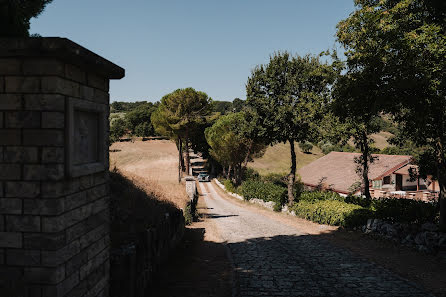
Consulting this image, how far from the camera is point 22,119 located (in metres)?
3.80

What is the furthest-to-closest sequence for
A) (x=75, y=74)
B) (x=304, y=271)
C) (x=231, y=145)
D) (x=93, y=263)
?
(x=231, y=145), (x=304, y=271), (x=93, y=263), (x=75, y=74)

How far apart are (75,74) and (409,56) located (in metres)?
10.2

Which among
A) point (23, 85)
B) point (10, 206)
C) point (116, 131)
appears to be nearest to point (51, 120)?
point (23, 85)

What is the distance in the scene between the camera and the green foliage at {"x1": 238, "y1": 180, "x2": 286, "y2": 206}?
26.0 meters

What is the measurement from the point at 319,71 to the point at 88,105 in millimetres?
13614

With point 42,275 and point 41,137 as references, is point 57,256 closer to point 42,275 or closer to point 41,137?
point 42,275

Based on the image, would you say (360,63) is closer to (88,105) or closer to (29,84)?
(88,105)

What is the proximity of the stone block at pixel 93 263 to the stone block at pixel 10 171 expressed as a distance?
158cm

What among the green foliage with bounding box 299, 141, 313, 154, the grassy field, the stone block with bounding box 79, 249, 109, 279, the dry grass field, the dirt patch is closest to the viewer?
the stone block with bounding box 79, 249, 109, 279

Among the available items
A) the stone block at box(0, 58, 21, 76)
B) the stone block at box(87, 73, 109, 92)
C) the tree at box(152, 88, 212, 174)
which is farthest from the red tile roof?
the stone block at box(0, 58, 21, 76)

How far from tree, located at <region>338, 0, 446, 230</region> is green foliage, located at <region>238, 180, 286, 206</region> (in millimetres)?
14134

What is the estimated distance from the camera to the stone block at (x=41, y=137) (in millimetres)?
3795

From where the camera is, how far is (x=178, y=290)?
772cm

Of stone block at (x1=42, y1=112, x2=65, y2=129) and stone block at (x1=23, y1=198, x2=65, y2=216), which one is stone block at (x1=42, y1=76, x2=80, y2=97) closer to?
stone block at (x1=42, y1=112, x2=65, y2=129)
